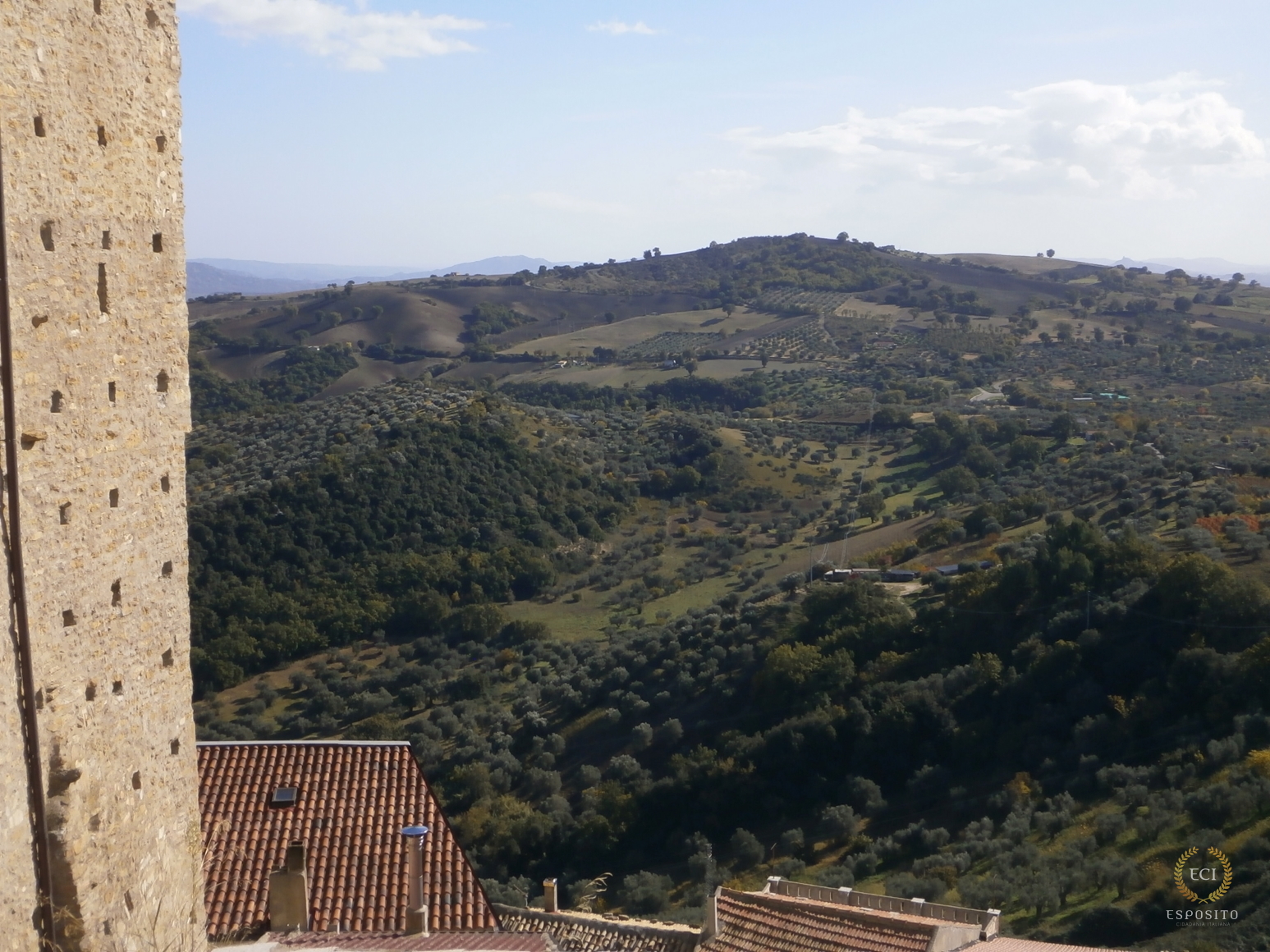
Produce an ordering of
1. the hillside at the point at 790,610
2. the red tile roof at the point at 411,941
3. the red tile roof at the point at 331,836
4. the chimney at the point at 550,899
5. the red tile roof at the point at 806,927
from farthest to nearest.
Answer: the hillside at the point at 790,610, the chimney at the point at 550,899, the red tile roof at the point at 806,927, the red tile roof at the point at 331,836, the red tile roof at the point at 411,941

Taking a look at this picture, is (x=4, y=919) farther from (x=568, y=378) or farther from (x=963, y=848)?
(x=568, y=378)

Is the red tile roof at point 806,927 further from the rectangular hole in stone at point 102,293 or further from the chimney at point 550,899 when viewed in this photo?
the rectangular hole in stone at point 102,293

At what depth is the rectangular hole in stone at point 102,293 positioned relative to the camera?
4797 mm

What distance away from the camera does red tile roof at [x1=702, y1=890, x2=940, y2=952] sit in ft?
30.9

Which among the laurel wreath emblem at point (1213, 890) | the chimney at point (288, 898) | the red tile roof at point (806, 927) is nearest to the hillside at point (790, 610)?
the laurel wreath emblem at point (1213, 890)

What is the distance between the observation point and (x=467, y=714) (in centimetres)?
2416

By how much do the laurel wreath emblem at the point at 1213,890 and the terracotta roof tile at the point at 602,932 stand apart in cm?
507

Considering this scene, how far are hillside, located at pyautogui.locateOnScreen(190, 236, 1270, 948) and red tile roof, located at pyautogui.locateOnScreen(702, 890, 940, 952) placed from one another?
9.66ft

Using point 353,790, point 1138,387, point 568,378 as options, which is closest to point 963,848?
point 353,790

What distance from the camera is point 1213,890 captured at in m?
11.7

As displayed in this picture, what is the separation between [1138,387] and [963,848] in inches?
1634

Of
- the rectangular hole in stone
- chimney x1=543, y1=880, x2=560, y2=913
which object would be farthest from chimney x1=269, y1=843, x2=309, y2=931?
chimney x1=543, y1=880, x2=560, y2=913

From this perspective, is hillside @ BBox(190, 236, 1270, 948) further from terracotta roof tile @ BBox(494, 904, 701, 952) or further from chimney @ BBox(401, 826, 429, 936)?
chimney @ BBox(401, 826, 429, 936)

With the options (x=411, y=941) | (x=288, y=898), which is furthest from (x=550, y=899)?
(x=288, y=898)
